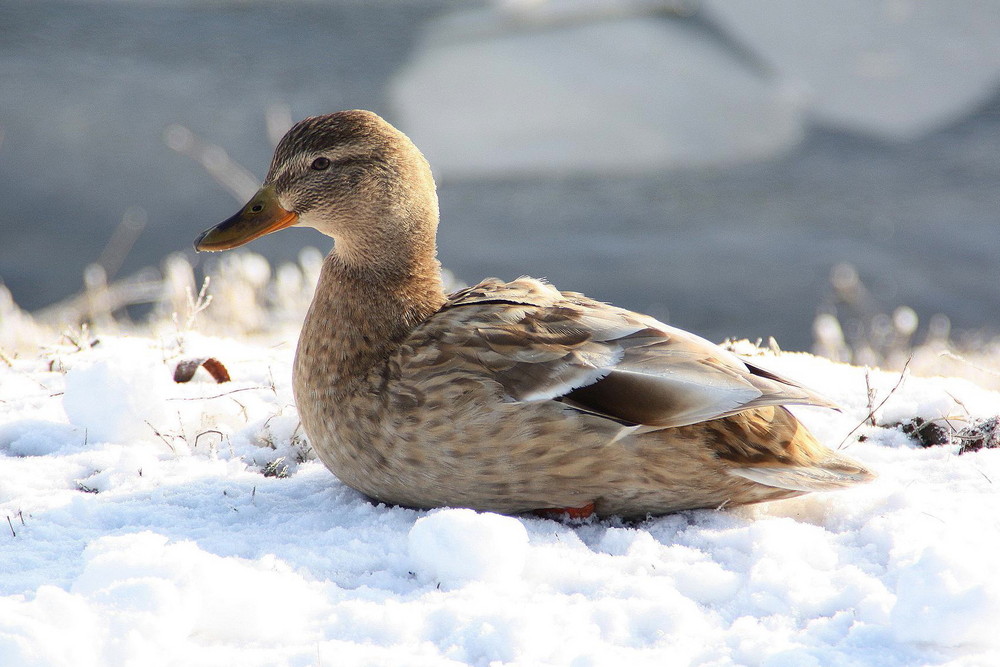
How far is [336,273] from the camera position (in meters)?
2.99

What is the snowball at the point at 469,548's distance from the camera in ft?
7.23

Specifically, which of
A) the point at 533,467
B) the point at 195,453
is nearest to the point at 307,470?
the point at 195,453

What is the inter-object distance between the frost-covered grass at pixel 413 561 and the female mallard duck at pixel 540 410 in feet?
0.33

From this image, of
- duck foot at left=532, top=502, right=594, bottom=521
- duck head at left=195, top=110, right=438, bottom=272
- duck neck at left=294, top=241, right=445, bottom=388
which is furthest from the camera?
duck head at left=195, top=110, right=438, bottom=272

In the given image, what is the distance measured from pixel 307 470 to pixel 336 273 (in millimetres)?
592

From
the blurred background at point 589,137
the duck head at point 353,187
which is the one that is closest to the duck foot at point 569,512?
the duck head at point 353,187

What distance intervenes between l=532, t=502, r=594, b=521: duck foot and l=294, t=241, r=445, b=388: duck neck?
23.4 inches

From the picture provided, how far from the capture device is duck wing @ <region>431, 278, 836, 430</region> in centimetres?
244

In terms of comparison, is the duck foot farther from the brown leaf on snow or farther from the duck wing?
the brown leaf on snow

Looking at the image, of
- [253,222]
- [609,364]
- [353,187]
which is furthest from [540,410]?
[253,222]

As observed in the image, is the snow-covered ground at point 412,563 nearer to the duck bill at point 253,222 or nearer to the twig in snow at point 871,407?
the twig in snow at point 871,407

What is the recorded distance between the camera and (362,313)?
2857mm

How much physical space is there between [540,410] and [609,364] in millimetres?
205

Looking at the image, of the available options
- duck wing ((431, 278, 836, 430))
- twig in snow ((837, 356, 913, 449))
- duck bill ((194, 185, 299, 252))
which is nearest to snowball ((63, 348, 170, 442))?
duck bill ((194, 185, 299, 252))
